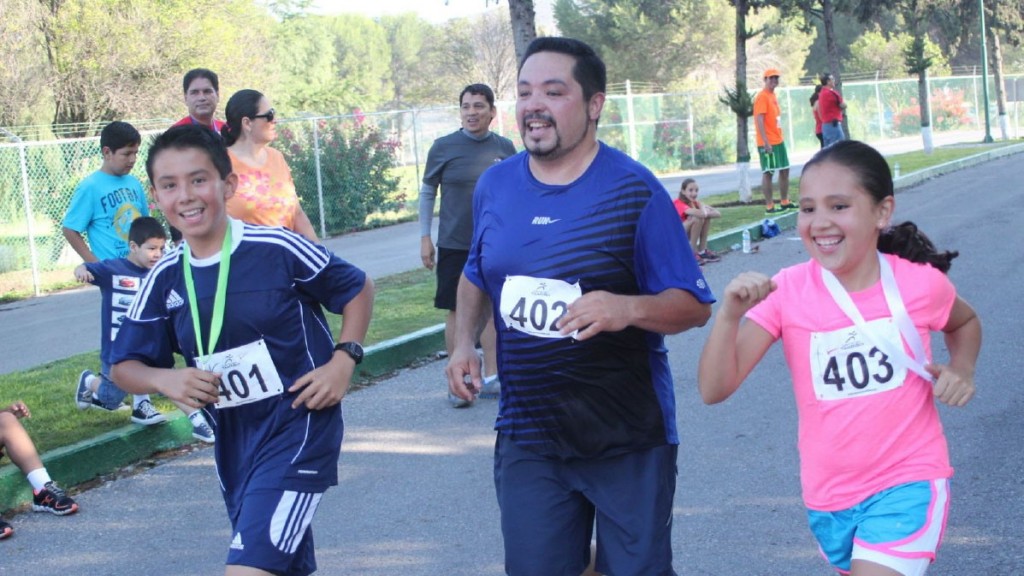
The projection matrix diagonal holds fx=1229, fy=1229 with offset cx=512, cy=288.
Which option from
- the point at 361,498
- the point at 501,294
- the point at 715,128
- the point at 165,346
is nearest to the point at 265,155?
the point at 361,498

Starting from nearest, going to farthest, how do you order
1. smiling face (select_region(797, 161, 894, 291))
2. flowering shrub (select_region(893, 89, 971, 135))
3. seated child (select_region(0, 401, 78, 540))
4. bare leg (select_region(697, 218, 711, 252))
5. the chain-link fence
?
smiling face (select_region(797, 161, 894, 291)), seated child (select_region(0, 401, 78, 540)), bare leg (select_region(697, 218, 711, 252)), the chain-link fence, flowering shrub (select_region(893, 89, 971, 135))

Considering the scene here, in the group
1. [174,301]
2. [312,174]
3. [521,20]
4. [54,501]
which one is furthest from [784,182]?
[174,301]

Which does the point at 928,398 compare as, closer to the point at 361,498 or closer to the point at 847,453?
the point at 847,453

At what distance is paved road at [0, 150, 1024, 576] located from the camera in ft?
18.0

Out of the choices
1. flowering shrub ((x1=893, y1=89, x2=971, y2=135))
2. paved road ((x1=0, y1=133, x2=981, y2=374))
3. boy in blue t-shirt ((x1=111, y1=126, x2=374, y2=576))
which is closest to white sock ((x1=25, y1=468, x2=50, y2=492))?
boy in blue t-shirt ((x1=111, y1=126, x2=374, y2=576))

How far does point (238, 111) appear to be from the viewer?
287 inches

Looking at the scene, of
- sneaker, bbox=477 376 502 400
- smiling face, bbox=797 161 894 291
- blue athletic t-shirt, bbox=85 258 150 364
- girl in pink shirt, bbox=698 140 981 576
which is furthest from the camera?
sneaker, bbox=477 376 502 400

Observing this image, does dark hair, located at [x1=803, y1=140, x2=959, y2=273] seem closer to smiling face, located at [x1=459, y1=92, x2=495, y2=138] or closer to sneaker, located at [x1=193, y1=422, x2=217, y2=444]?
smiling face, located at [x1=459, y1=92, x2=495, y2=138]

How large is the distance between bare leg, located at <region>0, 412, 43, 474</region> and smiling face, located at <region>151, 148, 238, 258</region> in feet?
9.94

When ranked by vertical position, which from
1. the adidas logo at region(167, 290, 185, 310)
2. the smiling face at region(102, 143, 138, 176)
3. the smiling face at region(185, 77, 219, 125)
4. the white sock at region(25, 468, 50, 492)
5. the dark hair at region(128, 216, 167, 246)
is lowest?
the white sock at region(25, 468, 50, 492)

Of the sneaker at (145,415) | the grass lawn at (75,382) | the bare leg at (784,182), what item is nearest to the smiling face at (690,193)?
the grass lawn at (75,382)

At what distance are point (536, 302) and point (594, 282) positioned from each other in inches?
7.2

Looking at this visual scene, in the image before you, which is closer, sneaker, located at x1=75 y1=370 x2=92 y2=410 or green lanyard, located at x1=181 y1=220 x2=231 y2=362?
green lanyard, located at x1=181 y1=220 x2=231 y2=362

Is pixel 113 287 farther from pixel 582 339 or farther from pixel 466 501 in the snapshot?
pixel 582 339
